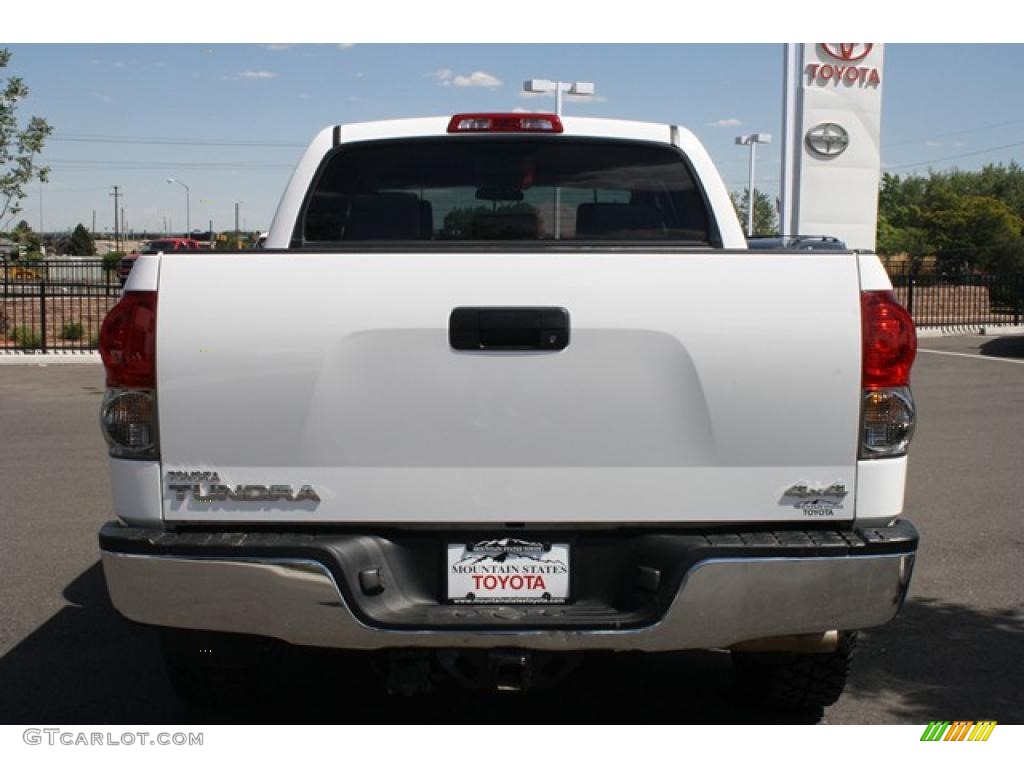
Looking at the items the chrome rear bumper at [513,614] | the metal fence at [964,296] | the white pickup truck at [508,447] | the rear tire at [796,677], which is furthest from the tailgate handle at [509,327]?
the metal fence at [964,296]

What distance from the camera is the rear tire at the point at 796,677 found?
413 centimetres

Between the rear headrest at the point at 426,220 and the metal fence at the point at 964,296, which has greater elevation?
the rear headrest at the point at 426,220

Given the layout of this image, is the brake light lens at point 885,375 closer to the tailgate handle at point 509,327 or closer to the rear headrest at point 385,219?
the tailgate handle at point 509,327

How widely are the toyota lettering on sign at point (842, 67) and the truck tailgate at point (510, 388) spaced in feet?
73.8

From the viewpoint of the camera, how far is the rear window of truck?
17.0 ft

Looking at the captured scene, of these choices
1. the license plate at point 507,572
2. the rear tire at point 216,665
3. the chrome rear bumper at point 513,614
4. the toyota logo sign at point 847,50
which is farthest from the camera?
the toyota logo sign at point 847,50

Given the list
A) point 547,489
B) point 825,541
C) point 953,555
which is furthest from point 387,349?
point 953,555

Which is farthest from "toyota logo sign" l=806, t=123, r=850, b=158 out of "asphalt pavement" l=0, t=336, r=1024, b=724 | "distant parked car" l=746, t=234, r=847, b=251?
"asphalt pavement" l=0, t=336, r=1024, b=724

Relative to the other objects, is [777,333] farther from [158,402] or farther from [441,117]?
[441,117]

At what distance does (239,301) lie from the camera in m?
3.34

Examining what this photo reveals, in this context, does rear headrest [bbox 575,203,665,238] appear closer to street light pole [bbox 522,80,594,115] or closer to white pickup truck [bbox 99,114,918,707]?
white pickup truck [bbox 99,114,918,707]

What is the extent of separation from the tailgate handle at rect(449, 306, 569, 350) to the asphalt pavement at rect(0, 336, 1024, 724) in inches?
52.5

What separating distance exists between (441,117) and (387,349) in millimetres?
2356

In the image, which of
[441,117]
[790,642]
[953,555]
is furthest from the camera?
[953,555]
